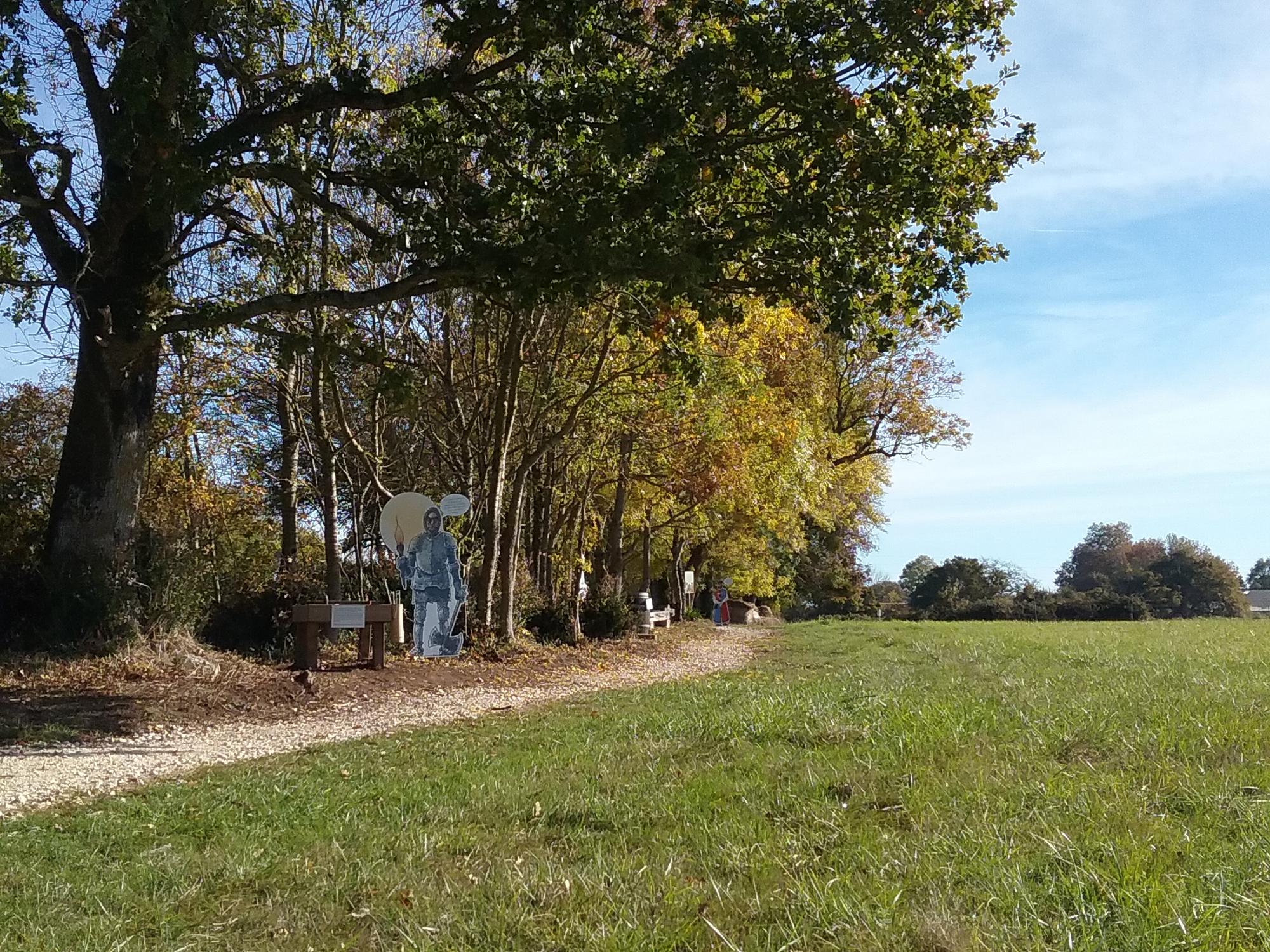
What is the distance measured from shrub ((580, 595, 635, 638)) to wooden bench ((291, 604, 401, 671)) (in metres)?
8.60

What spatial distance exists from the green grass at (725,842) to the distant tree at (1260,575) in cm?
13360

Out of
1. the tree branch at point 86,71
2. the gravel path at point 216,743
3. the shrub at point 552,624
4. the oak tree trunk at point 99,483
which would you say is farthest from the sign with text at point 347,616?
the shrub at point 552,624

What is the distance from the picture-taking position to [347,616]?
13.0m

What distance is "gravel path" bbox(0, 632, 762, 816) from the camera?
6934 mm

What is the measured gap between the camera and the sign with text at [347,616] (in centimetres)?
1293

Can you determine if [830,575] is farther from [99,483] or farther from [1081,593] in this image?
[99,483]

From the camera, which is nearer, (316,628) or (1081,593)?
(316,628)

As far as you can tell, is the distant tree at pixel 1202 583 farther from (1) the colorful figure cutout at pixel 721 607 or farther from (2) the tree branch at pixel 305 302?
(2) the tree branch at pixel 305 302

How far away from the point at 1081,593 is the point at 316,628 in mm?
46426

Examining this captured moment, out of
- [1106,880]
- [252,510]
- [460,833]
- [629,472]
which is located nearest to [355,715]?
[460,833]

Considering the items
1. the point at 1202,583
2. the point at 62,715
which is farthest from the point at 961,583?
the point at 62,715

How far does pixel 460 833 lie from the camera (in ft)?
16.0

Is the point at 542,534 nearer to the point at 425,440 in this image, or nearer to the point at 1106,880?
the point at 425,440

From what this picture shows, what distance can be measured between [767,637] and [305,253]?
19.0 meters
